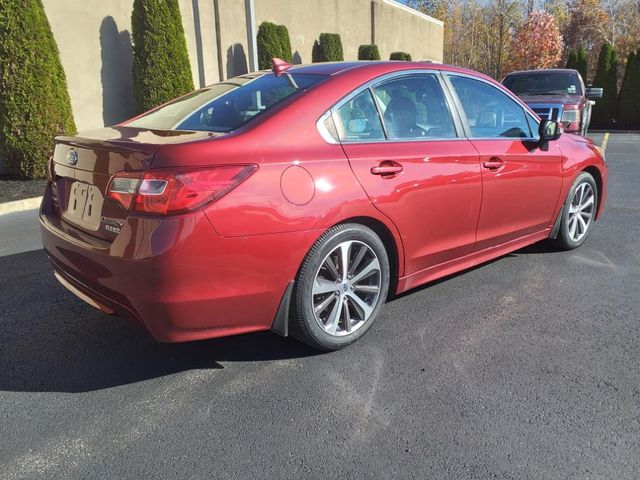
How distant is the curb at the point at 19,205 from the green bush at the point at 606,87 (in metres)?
22.2

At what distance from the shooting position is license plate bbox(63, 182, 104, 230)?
9.05ft

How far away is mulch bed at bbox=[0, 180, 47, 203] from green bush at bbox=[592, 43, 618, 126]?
2183cm

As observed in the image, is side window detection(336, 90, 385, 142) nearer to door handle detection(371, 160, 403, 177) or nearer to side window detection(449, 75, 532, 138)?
door handle detection(371, 160, 403, 177)

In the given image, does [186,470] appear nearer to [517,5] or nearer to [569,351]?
[569,351]

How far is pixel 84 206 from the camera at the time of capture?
9.44 ft

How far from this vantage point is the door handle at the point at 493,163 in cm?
380

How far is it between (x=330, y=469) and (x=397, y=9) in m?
23.6

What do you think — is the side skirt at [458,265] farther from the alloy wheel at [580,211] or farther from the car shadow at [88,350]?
the car shadow at [88,350]

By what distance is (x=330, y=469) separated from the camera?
222 centimetres

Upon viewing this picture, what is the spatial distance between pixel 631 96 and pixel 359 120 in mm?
23129

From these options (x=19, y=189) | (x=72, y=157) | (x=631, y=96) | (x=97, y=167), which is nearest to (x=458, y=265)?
(x=97, y=167)

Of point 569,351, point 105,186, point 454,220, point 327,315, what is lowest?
point 569,351

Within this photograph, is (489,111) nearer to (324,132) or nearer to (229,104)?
(324,132)

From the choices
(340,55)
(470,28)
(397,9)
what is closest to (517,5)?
(470,28)
